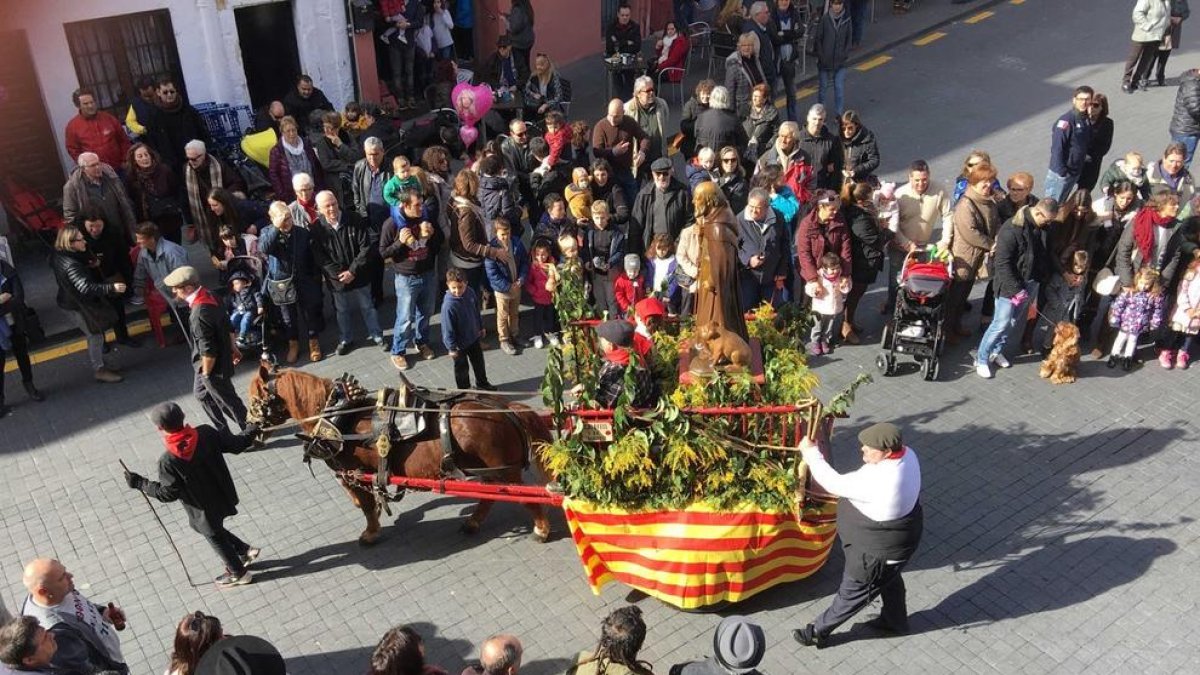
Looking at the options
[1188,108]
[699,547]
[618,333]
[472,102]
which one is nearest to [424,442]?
[618,333]

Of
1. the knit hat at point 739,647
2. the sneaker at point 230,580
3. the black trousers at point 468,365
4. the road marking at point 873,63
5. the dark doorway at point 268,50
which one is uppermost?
the dark doorway at point 268,50

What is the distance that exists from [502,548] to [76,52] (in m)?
9.48

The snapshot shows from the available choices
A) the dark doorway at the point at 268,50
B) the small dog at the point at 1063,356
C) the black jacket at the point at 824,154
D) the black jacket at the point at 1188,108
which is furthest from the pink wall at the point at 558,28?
the small dog at the point at 1063,356

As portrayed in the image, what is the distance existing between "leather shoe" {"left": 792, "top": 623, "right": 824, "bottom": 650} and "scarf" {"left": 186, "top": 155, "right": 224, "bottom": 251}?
292 inches

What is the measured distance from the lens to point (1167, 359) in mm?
9938

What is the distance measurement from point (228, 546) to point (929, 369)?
20.7 ft

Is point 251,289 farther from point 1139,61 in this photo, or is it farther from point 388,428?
point 1139,61

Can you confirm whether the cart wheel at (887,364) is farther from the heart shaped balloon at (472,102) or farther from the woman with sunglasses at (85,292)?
the woman with sunglasses at (85,292)

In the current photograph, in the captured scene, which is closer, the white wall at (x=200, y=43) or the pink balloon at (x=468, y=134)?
the white wall at (x=200, y=43)

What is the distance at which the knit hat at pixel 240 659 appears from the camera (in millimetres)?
5191

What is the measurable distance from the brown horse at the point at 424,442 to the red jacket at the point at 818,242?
143 inches

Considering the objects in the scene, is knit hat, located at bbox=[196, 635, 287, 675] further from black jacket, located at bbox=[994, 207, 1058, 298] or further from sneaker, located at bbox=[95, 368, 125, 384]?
black jacket, located at bbox=[994, 207, 1058, 298]

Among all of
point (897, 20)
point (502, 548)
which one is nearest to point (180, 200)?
point (502, 548)

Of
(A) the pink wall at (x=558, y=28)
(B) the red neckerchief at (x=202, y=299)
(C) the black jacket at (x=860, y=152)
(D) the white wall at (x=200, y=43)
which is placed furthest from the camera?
(A) the pink wall at (x=558, y=28)
